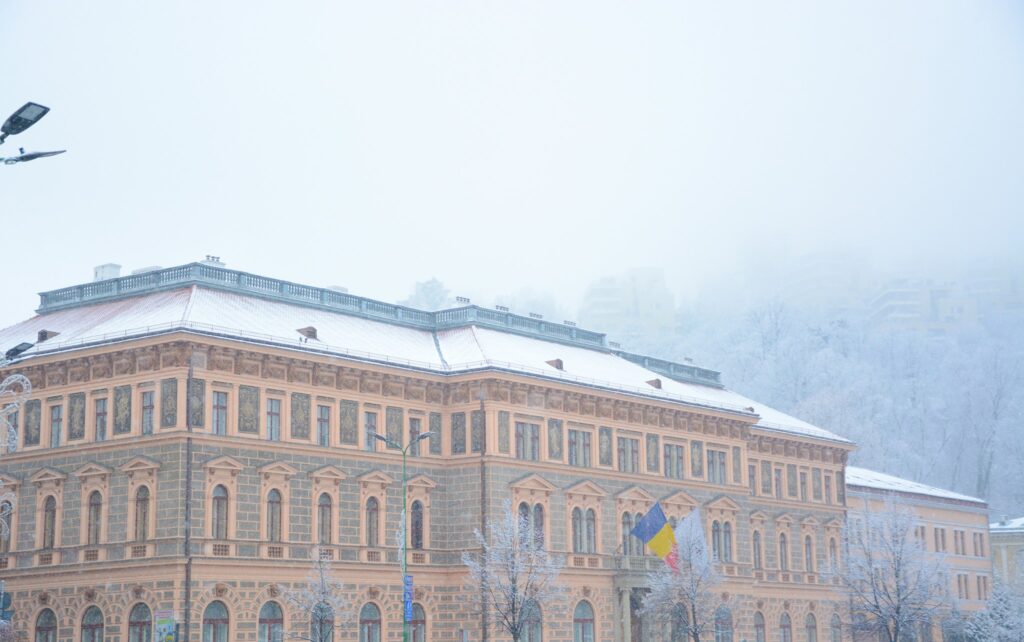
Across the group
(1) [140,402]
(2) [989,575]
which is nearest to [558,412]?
(1) [140,402]

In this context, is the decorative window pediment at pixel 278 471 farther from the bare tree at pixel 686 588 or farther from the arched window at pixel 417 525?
the bare tree at pixel 686 588

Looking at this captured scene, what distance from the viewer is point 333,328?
73.0m

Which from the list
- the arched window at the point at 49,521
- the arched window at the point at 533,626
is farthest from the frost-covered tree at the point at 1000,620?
the arched window at the point at 49,521

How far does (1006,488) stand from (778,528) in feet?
322

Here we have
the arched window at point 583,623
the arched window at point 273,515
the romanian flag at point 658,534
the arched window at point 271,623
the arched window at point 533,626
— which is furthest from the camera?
the romanian flag at point 658,534

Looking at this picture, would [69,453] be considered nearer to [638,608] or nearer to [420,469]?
[420,469]

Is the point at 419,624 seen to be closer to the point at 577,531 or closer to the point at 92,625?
the point at 577,531

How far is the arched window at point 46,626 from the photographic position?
209 feet

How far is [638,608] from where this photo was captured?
80750mm

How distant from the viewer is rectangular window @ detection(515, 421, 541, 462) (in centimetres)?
7566

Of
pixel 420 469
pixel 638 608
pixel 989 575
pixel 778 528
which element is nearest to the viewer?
pixel 420 469

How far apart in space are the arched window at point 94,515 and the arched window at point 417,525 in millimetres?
15530

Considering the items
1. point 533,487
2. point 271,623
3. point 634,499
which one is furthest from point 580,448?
point 271,623

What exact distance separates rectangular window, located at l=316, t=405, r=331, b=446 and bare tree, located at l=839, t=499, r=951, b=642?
117ft
